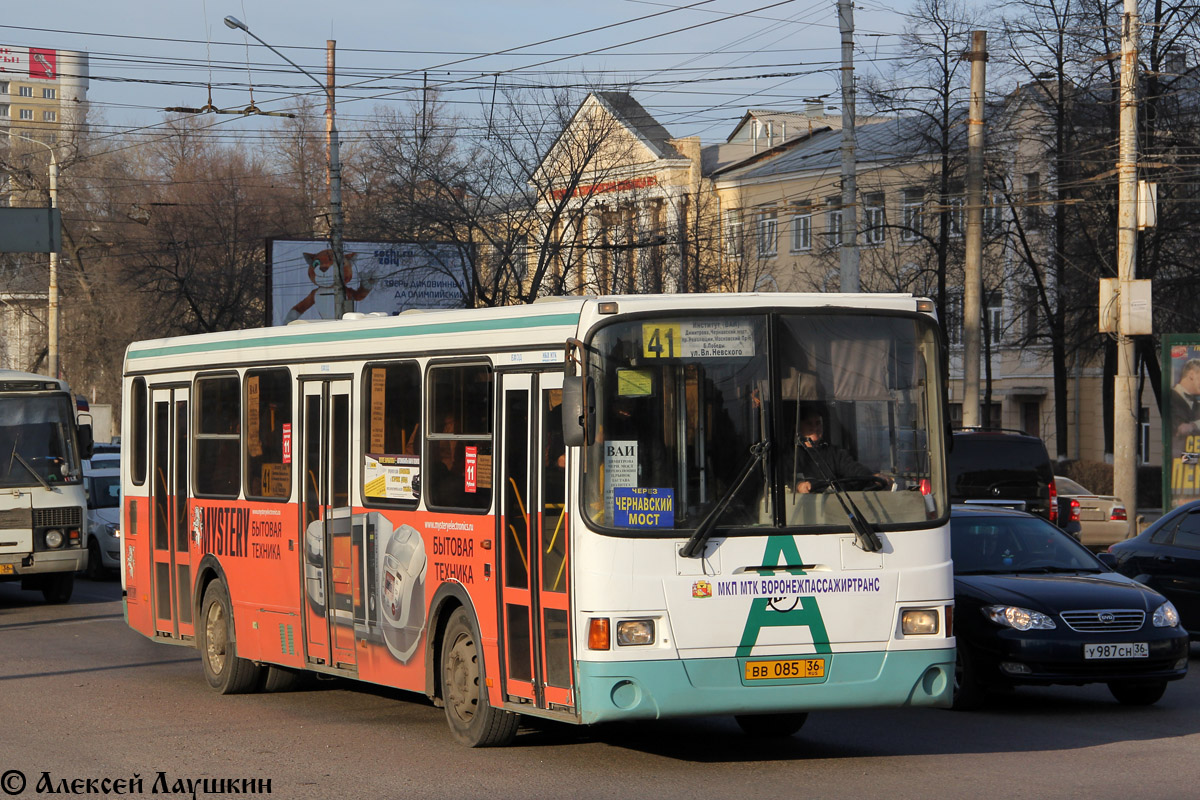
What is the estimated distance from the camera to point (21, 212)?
2309cm

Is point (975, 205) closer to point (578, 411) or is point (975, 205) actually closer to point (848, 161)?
point (848, 161)

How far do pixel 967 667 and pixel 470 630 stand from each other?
11.8ft

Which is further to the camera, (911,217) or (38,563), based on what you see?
(911,217)

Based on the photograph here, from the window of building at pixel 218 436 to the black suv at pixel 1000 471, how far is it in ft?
32.9

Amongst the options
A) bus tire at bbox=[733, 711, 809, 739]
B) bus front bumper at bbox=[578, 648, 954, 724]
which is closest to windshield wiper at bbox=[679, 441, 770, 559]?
bus front bumper at bbox=[578, 648, 954, 724]

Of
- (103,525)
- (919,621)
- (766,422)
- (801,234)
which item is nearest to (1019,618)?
(919,621)

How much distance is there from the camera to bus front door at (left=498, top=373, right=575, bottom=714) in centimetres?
852

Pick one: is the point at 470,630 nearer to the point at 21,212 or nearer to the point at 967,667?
the point at 967,667

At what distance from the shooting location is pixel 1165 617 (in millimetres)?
10922

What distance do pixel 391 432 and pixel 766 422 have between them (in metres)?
2.80

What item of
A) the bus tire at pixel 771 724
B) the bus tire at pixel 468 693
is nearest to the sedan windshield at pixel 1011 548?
the bus tire at pixel 771 724

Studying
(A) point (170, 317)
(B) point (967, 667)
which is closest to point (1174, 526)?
(B) point (967, 667)

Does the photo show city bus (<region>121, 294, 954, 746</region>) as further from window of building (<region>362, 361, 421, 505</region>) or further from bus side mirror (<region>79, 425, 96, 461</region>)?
bus side mirror (<region>79, 425, 96, 461</region>)

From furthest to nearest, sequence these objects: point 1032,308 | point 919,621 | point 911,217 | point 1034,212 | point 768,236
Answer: point 768,236 < point 911,217 < point 1032,308 < point 1034,212 < point 919,621
